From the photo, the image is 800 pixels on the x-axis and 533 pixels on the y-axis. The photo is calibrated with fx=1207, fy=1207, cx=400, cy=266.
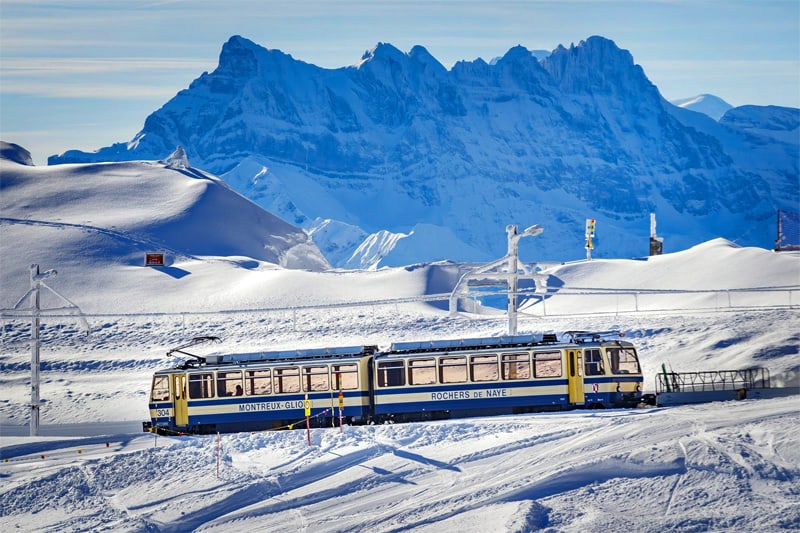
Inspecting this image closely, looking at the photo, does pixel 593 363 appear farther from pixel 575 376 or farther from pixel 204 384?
pixel 204 384

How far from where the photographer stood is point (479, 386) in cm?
4459

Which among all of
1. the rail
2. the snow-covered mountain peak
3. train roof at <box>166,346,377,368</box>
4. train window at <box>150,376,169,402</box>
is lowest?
the rail

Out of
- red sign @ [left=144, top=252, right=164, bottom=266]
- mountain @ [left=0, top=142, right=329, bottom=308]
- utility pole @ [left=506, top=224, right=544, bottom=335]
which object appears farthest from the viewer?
red sign @ [left=144, top=252, right=164, bottom=266]

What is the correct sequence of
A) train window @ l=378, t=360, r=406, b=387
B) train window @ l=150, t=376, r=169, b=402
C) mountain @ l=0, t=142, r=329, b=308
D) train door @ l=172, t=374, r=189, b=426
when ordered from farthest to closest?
mountain @ l=0, t=142, r=329, b=308
train window @ l=150, t=376, r=169, b=402
train door @ l=172, t=374, r=189, b=426
train window @ l=378, t=360, r=406, b=387

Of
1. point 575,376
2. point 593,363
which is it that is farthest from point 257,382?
point 593,363

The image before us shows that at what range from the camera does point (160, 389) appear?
46.0 m

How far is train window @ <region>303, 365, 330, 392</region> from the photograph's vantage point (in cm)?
4497

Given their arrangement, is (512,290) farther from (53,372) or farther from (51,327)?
(51,327)

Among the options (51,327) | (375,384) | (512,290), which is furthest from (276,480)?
(51,327)

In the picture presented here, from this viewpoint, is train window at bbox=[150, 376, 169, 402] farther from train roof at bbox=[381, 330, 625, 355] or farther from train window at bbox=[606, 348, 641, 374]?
train window at bbox=[606, 348, 641, 374]

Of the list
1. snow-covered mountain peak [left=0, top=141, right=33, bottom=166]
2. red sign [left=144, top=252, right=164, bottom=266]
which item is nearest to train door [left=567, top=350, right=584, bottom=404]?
red sign [left=144, top=252, right=164, bottom=266]

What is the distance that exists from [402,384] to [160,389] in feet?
30.6

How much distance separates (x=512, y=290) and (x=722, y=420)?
25.8m

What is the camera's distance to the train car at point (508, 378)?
44.3m
